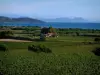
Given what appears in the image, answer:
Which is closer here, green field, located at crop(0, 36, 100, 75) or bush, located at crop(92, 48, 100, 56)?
green field, located at crop(0, 36, 100, 75)

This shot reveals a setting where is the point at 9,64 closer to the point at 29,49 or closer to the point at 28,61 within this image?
the point at 28,61

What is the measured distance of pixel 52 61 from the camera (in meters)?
17.8

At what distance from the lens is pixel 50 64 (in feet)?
55.7

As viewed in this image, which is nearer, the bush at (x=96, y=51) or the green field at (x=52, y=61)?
the green field at (x=52, y=61)

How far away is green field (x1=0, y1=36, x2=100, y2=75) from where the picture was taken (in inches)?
604

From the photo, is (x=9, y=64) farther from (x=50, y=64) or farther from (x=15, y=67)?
(x=50, y=64)

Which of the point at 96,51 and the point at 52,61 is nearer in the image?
the point at 52,61

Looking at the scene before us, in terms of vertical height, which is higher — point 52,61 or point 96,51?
point 96,51

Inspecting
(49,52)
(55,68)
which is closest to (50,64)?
(55,68)

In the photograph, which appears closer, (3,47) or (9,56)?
(9,56)

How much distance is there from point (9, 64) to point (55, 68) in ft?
9.71

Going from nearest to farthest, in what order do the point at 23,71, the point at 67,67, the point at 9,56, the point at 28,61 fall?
the point at 23,71, the point at 67,67, the point at 28,61, the point at 9,56

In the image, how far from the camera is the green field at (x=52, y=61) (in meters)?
15.3

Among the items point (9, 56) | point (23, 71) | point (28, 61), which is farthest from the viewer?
point (9, 56)
